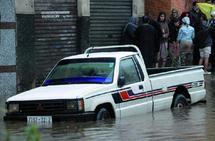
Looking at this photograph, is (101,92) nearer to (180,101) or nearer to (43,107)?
(43,107)

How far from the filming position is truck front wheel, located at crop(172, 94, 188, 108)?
42.2 feet

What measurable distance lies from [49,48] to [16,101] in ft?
24.3

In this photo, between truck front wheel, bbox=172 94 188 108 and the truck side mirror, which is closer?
the truck side mirror

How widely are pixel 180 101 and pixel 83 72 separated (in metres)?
2.59

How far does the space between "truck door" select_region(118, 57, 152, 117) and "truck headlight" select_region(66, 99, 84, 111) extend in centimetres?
113

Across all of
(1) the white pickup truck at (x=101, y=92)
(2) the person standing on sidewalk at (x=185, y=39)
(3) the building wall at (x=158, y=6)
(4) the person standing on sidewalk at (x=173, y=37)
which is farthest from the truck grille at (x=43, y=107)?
(3) the building wall at (x=158, y=6)

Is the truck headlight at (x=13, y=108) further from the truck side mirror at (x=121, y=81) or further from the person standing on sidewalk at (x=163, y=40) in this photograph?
the person standing on sidewalk at (x=163, y=40)

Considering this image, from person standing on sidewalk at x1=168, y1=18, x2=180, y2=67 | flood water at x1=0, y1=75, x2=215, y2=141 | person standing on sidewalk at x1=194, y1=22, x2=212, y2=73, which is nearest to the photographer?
flood water at x1=0, y1=75, x2=215, y2=141

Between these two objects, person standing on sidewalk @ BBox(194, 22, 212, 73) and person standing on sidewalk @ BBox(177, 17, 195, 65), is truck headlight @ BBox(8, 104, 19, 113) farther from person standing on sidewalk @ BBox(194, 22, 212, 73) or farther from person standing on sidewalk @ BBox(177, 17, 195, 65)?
person standing on sidewalk @ BBox(194, 22, 212, 73)

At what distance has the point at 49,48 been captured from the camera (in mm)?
17828

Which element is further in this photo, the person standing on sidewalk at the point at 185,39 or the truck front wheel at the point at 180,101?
the person standing on sidewalk at the point at 185,39

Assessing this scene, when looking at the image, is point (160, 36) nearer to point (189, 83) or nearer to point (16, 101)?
point (189, 83)

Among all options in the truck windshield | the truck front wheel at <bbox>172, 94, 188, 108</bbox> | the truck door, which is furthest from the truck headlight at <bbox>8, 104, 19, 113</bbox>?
the truck front wheel at <bbox>172, 94, 188, 108</bbox>

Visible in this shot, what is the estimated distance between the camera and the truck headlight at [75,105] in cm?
1002
